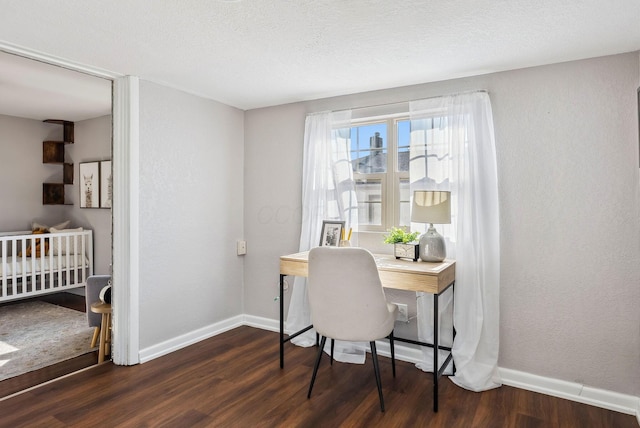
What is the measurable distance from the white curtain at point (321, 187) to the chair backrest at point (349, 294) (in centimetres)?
101

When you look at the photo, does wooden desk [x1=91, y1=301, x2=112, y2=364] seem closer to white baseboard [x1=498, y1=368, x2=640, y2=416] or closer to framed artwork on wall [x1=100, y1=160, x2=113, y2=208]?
framed artwork on wall [x1=100, y1=160, x2=113, y2=208]

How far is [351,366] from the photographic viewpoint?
3.08 m

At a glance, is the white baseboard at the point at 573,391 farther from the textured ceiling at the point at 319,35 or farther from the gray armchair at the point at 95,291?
the gray armchair at the point at 95,291

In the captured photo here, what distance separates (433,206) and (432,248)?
31 cm

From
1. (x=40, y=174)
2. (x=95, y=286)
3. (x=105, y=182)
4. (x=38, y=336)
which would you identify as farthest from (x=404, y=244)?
(x=40, y=174)

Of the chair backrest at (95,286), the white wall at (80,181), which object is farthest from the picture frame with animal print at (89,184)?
the chair backrest at (95,286)

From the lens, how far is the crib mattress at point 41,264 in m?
4.39

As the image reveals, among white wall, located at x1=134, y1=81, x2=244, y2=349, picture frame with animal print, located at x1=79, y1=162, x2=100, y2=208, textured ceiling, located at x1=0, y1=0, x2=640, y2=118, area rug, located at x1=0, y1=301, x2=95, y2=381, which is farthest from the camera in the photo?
picture frame with animal print, located at x1=79, y1=162, x2=100, y2=208

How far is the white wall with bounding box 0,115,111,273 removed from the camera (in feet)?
16.0

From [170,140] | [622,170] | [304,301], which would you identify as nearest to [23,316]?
[170,140]

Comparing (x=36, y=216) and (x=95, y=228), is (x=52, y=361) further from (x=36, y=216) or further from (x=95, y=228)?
(x=36, y=216)

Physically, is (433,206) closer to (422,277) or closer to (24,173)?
(422,277)

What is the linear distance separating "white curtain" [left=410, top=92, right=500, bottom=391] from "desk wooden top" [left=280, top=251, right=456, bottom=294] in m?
0.18

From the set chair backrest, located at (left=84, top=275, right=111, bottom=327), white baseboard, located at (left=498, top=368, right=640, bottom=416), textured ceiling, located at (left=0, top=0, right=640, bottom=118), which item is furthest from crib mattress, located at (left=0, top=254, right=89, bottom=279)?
white baseboard, located at (left=498, top=368, right=640, bottom=416)
